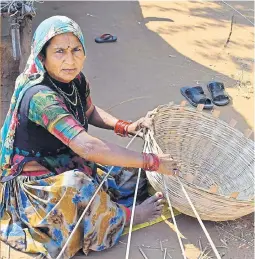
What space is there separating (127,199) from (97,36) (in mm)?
2139

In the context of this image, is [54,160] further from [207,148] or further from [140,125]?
[207,148]

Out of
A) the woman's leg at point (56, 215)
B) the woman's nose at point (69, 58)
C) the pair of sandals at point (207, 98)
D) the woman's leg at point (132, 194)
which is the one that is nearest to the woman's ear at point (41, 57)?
the woman's nose at point (69, 58)

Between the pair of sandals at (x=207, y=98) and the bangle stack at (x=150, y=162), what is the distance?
1393 millimetres

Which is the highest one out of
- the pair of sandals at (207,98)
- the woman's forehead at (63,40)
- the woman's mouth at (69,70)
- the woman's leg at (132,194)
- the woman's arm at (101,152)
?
the woman's forehead at (63,40)

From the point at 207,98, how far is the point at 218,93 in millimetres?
131

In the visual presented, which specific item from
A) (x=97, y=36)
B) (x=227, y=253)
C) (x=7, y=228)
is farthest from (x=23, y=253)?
(x=97, y=36)

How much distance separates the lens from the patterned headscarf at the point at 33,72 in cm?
195

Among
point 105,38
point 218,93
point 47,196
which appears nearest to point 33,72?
point 47,196

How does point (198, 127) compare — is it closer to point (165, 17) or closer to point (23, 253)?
point (23, 253)

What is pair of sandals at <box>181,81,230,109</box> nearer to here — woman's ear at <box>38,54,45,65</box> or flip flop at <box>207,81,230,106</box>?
flip flop at <box>207,81,230,106</box>

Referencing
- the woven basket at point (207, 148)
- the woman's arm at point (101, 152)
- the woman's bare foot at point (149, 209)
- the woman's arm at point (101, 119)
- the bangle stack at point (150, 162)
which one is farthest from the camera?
the woven basket at point (207, 148)

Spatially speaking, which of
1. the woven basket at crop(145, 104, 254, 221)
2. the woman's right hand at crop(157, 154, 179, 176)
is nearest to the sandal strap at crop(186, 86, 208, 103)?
the woven basket at crop(145, 104, 254, 221)

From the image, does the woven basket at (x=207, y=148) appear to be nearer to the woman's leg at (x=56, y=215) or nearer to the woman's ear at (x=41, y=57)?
the woman's leg at (x=56, y=215)

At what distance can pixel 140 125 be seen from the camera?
2369mm
